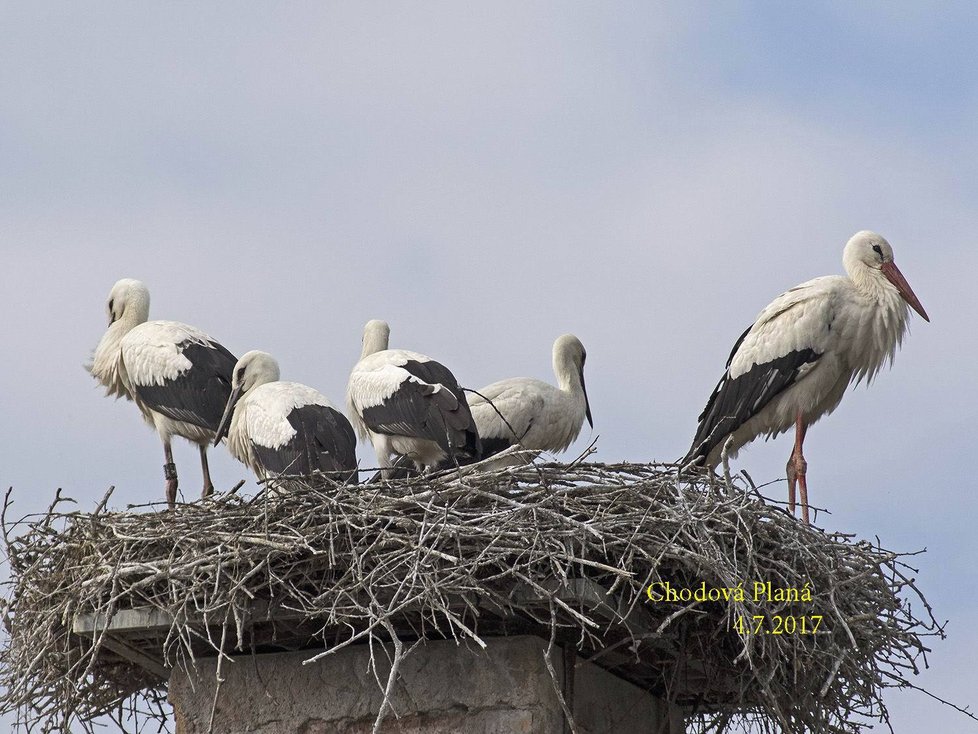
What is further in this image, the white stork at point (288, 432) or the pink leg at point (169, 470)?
the pink leg at point (169, 470)

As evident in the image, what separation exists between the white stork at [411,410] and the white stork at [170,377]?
86 cm

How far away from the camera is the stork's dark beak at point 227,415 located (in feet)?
26.5

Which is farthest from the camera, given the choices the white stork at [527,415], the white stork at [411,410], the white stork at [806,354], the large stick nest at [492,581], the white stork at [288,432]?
the white stork at [527,415]

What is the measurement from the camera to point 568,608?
16.9 feet

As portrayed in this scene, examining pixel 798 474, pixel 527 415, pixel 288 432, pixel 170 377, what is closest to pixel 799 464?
pixel 798 474

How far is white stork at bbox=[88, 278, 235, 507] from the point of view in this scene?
27.9 ft

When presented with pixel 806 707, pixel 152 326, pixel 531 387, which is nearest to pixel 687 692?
pixel 806 707

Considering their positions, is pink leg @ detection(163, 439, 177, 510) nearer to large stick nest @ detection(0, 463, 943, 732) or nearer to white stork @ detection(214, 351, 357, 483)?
white stork @ detection(214, 351, 357, 483)

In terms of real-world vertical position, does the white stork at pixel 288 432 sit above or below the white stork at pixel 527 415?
below

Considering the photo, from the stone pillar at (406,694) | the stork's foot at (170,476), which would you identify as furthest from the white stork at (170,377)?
the stone pillar at (406,694)

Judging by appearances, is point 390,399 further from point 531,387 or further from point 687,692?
point 687,692

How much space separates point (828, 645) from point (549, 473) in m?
1.06

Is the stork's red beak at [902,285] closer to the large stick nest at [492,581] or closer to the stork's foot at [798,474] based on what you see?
the stork's foot at [798,474]

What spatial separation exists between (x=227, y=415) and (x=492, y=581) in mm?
2922
